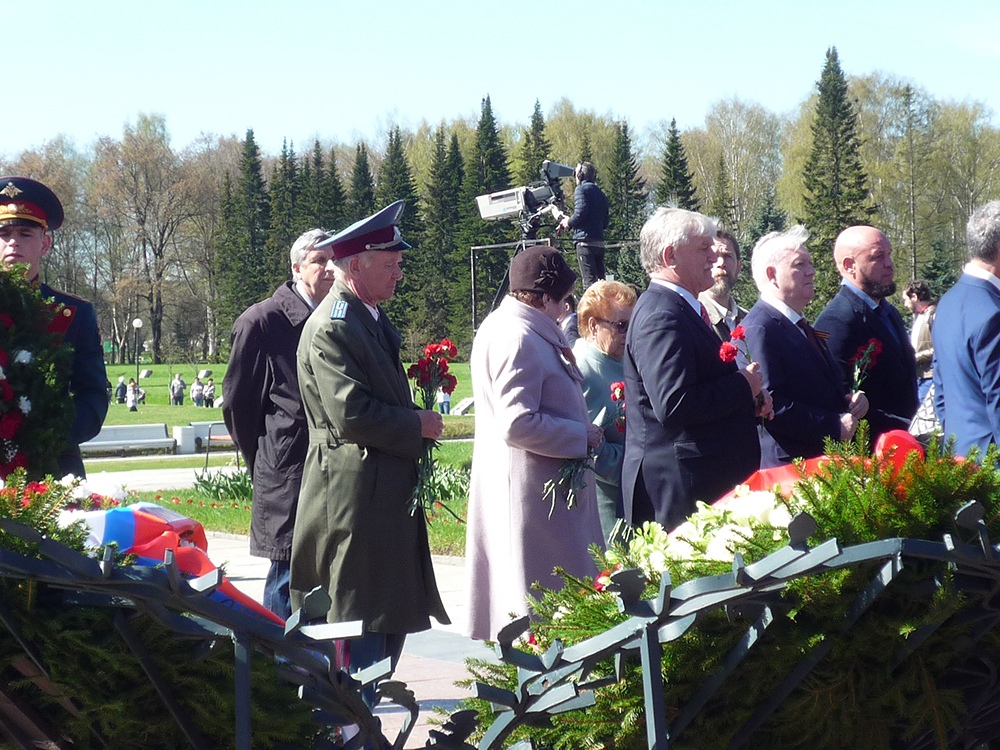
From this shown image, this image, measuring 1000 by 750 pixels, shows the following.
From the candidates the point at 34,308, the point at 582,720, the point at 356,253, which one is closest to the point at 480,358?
the point at 356,253

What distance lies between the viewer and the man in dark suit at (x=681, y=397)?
13.4 ft

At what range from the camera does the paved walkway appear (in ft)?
15.8

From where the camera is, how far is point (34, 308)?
2803 mm

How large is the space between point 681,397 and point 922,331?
7.33 m

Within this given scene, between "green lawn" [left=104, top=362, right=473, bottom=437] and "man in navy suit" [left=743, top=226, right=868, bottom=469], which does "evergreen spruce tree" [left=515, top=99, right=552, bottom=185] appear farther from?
"man in navy suit" [left=743, top=226, right=868, bottom=469]

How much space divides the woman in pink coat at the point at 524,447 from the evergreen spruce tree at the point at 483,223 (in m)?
61.2

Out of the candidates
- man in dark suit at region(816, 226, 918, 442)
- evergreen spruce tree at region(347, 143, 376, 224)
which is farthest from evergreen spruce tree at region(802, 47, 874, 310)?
man in dark suit at region(816, 226, 918, 442)

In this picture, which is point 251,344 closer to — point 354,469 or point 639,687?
point 354,469

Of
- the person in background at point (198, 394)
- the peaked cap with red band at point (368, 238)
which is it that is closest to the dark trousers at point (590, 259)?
the peaked cap with red band at point (368, 238)

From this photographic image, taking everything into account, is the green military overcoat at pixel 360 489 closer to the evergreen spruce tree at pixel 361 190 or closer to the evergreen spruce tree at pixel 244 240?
the evergreen spruce tree at pixel 244 240

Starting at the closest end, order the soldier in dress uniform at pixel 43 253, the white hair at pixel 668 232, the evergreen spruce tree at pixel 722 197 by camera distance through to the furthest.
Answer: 1. the soldier in dress uniform at pixel 43 253
2. the white hair at pixel 668 232
3. the evergreen spruce tree at pixel 722 197

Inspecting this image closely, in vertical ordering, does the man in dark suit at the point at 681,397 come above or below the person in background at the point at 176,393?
above

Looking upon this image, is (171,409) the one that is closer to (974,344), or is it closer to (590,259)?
(590,259)

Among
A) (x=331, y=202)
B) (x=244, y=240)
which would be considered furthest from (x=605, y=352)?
(x=244, y=240)
